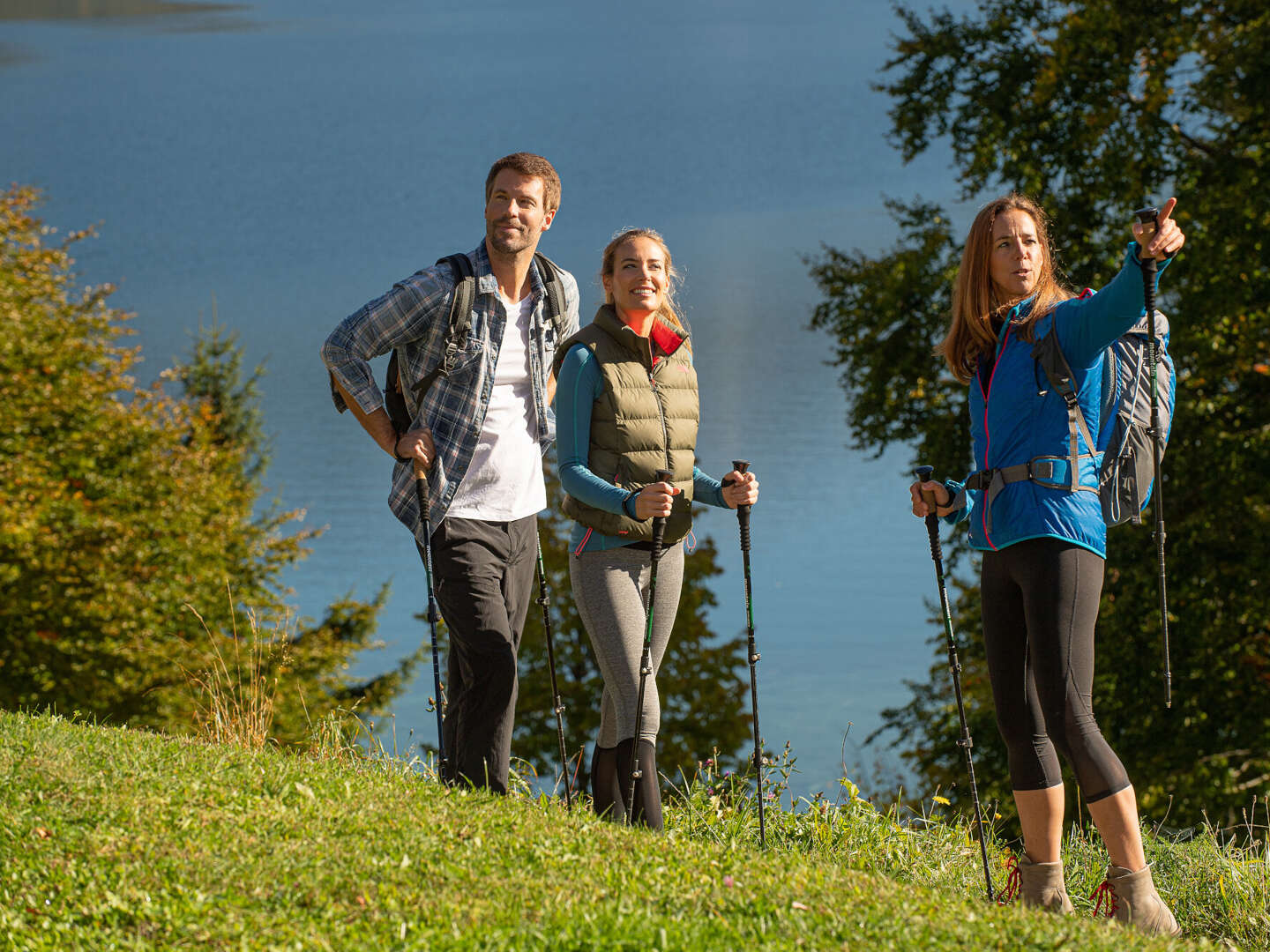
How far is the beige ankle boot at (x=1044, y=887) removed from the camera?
3963mm

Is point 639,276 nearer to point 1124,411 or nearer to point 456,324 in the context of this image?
point 456,324

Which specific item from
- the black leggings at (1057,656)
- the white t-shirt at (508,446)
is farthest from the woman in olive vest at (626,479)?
the black leggings at (1057,656)

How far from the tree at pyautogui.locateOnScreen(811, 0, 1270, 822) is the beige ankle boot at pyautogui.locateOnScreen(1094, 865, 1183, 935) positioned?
411 inches

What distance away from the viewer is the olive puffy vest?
4316mm

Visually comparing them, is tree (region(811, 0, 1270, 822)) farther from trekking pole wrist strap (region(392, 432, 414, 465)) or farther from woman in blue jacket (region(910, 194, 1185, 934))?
trekking pole wrist strap (region(392, 432, 414, 465))

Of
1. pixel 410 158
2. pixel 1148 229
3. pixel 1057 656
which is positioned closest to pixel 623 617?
pixel 1057 656

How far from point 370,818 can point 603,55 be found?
135m

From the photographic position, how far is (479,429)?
14.8 ft

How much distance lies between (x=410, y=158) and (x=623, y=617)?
117109mm

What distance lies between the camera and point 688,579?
22.9 m

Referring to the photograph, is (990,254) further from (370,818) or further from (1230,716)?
(1230,716)

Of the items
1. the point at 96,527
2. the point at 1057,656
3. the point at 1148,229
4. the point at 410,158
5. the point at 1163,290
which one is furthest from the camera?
the point at 410,158

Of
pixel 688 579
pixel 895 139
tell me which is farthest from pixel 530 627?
pixel 895 139

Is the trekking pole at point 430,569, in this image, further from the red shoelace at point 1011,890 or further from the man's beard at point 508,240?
the red shoelace at point 1011,890
